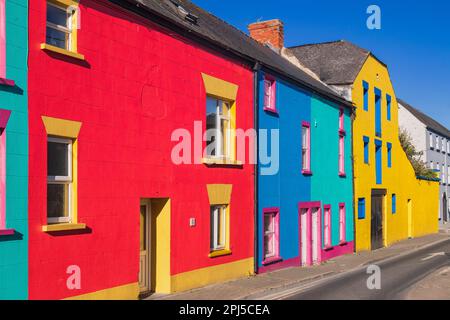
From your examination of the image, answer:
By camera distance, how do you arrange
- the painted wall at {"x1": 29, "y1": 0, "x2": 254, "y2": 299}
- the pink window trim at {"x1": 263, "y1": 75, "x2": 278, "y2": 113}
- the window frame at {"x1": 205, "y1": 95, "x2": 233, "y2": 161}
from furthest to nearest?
the pink window trim at {"x1": 263, "y1": 75, "x2": 278, "y2": 113}
the window frame at {"x1": 205, "y1": 95, "x2": 233, "y2": 161}
the painted wall at {"x1": 29, "y1": 0, "x2": 254, "y2": 299}

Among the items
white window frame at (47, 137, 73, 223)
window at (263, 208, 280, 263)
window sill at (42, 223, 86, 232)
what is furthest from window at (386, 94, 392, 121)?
window sill at (42, 223, 86, 232)

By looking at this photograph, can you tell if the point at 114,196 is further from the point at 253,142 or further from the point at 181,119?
the point at 253,142

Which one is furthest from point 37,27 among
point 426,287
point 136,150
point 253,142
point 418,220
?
point 418,220

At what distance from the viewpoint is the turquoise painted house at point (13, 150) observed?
30.1 feet

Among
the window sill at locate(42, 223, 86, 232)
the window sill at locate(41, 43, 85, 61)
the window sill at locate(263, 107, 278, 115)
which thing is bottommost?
the window sill at locate(42, 223, 86, 232)

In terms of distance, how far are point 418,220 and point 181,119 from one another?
3049 cm

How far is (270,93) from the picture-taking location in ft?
64.1

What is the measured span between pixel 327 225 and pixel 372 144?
819cm

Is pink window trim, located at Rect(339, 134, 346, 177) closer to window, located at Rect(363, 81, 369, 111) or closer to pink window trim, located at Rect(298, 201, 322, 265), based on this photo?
window, located at Rect(363, 81, 369, 111)

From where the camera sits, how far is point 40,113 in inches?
392

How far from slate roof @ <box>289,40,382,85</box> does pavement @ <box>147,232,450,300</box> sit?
9482 millimetres

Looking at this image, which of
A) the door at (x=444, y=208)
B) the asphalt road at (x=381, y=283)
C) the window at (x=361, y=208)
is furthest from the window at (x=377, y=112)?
the door at (x=444, y=208)

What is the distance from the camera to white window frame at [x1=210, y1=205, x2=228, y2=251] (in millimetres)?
15898
